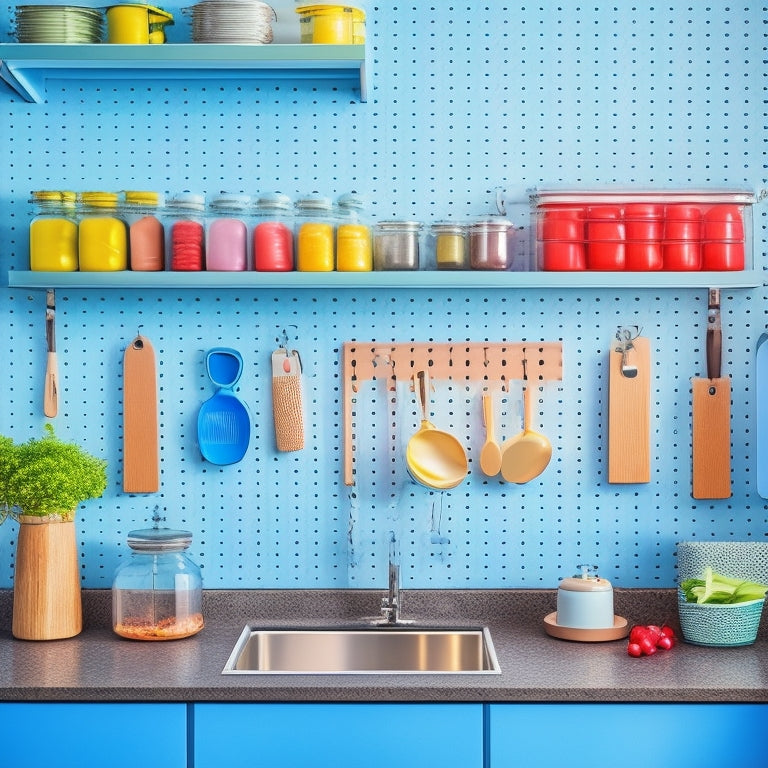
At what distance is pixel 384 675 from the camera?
2.11m

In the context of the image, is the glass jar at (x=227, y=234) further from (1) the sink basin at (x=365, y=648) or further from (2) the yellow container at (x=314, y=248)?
(1) the sink basin at (x=365, y=648)

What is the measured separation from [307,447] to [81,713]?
0.82 m

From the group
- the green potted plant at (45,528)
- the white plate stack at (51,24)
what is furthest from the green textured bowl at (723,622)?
the white plate stack at (51,24)

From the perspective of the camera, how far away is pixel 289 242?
2447mm

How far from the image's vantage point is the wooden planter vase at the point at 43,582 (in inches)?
93.9

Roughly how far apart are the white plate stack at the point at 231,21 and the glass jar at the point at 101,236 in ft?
1.40

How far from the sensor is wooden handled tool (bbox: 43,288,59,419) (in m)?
2.56

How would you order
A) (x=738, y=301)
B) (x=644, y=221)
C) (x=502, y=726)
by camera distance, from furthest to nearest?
(x=738, y=301) < (x=644, y=221) < (x=502, y=726)

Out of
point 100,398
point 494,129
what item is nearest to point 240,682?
point 100,398

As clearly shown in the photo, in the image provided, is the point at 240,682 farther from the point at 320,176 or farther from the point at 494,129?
the point at 494,129

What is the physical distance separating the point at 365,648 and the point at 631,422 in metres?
0.81

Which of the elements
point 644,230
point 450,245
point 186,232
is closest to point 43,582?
point 186,232

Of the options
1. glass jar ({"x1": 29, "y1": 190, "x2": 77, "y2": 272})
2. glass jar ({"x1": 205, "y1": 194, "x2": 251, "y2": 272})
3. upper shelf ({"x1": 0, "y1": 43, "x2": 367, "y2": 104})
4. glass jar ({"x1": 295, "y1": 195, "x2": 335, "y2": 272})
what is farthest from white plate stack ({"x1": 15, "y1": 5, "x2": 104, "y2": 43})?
glass jar ({"x1": 295, "y1": 195, "x2": 335, "y2": 272})

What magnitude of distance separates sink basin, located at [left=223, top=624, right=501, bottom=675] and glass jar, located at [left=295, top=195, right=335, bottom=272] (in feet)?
2.73
